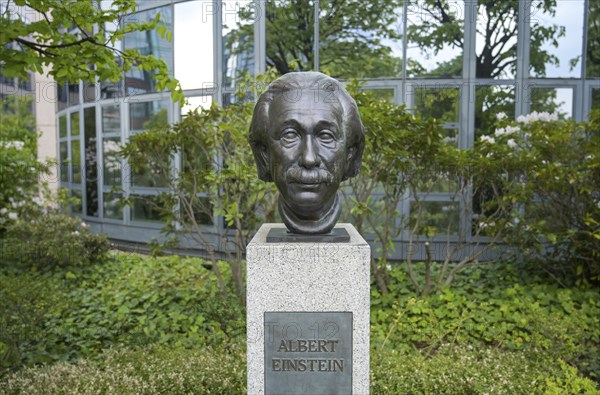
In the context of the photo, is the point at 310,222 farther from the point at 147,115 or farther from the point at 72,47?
the point at 147,115

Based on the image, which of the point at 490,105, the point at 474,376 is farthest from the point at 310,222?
the point at 490,105

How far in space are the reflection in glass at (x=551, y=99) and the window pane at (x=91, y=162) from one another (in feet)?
31.1

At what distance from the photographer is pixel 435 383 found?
3.68 metres

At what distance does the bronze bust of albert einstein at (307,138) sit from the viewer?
8.79ft

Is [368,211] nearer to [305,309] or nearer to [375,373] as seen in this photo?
[375,373]

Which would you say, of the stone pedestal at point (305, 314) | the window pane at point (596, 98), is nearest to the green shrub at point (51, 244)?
the stone pedestal at point (305, 314)

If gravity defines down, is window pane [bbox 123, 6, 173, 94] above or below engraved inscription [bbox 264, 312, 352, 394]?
above

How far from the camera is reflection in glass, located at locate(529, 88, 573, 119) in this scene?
8.36 m

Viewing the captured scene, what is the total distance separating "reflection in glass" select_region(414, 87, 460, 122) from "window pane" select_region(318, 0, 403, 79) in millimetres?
685

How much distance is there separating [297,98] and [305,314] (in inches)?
48.2

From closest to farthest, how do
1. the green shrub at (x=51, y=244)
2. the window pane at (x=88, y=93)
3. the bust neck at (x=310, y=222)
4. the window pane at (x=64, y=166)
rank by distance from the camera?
the bust neck at (x=310, y=222)
the green shrub at (x=51, y=244)
the window pane at (x=88, y=93)
the window pane at (x=64, y=166)

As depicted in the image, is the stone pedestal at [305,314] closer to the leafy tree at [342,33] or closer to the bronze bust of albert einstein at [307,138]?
the bronze bust of albert einstein at [307,138]

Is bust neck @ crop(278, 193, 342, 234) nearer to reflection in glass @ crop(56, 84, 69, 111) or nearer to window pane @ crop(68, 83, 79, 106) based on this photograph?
window pane @ crop(68, 83, 79, 106)

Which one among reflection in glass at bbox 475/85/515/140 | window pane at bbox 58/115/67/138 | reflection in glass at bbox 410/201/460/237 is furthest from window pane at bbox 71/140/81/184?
reflection in glass at bbox 475/85/515/140
